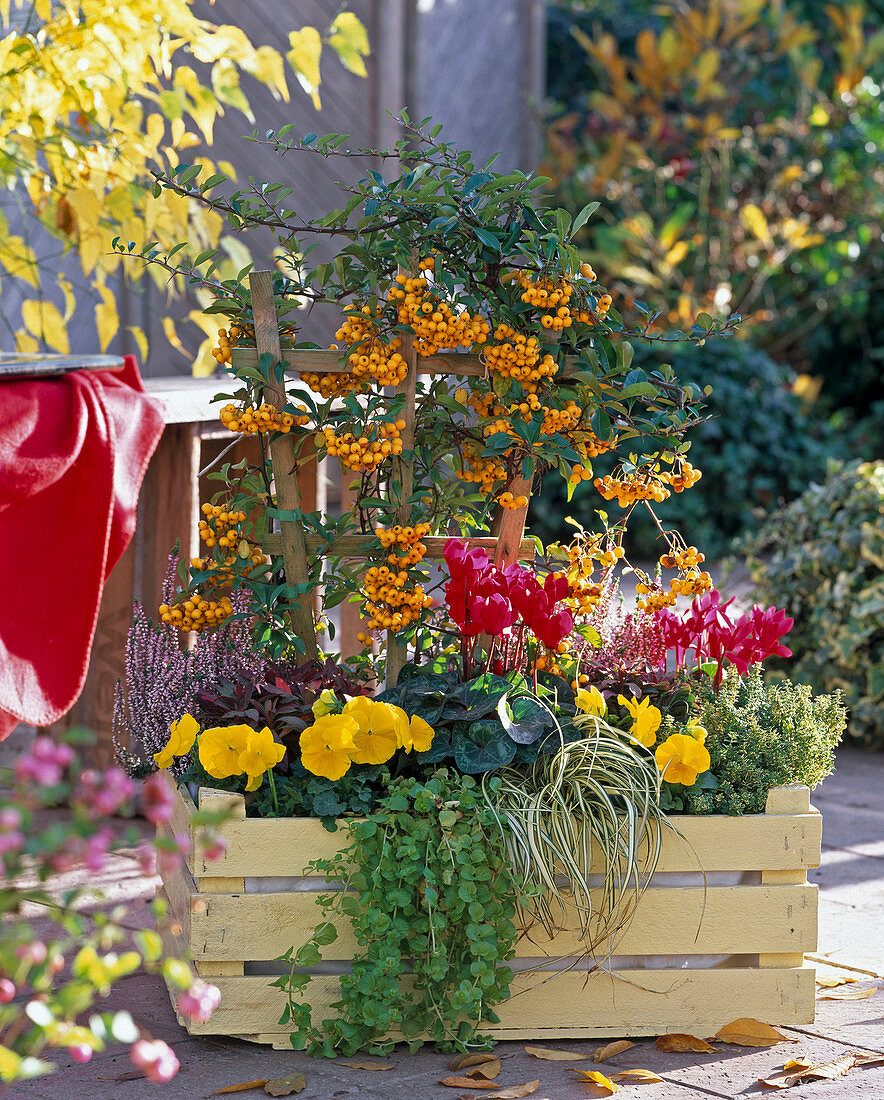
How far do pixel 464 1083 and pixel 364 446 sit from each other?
100 cm

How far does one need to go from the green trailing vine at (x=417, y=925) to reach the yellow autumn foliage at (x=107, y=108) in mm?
1368

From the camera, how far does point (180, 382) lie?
10.5 feet

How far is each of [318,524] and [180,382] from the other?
1.11 m

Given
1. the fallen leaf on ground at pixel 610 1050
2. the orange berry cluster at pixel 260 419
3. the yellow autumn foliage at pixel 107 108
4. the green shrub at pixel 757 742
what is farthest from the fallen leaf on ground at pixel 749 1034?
the yellow autumn foliage at pixel 107 108

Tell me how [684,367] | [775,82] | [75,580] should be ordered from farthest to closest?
[775,82]
[684,367]
[75,580]

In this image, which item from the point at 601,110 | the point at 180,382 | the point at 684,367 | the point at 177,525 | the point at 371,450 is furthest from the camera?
the point at 601,110

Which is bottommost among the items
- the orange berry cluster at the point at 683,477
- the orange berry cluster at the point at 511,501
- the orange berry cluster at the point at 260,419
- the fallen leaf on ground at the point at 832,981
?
the fallen leaf on ground at the point at 832,981

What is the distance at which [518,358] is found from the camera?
2.15 metres

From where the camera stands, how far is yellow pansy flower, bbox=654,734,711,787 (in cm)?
199

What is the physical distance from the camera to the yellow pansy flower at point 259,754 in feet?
6.43

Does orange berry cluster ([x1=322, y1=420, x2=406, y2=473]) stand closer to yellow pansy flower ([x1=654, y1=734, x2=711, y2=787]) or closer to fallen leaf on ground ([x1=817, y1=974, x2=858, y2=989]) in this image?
yellow pansy flower ([x1=654, y1=734, x2=711, y2=787])

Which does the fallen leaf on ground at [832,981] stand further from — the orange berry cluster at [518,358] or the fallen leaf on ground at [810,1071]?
the orange berry cluster at [518,358]

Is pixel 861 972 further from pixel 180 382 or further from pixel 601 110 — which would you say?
pixel 601 110

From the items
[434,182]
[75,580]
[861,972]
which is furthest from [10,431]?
[861,972]
